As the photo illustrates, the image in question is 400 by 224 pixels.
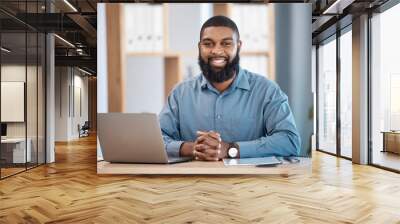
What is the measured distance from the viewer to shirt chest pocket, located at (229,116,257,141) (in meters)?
6.05

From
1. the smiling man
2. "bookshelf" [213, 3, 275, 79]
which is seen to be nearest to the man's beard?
the smiling man

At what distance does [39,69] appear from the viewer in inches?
302

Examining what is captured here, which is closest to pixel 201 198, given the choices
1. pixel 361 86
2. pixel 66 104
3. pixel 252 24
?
pixel 252 24

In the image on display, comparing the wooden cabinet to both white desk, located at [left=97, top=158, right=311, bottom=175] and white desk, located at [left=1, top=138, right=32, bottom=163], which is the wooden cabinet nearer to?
white desk, located at [left=97, top=158, right=311, bottom=175]

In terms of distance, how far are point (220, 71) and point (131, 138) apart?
61.8 inches

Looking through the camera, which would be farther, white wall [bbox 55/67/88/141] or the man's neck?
white wall [bbox 55/67/88/141]

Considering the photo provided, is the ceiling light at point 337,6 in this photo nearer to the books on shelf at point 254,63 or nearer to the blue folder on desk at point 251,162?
the books on shelf at point 254,63

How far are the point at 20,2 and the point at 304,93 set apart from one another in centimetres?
457

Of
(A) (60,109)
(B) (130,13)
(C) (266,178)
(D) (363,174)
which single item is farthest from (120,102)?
(A) (60,109)

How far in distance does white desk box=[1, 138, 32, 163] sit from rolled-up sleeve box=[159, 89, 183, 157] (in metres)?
2.37

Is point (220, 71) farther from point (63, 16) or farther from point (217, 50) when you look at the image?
point (63, 16)

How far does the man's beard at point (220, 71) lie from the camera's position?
606 cm

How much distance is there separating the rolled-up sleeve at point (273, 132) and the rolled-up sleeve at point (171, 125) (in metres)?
0.91

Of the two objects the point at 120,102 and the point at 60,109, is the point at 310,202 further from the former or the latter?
the point at 60,109
